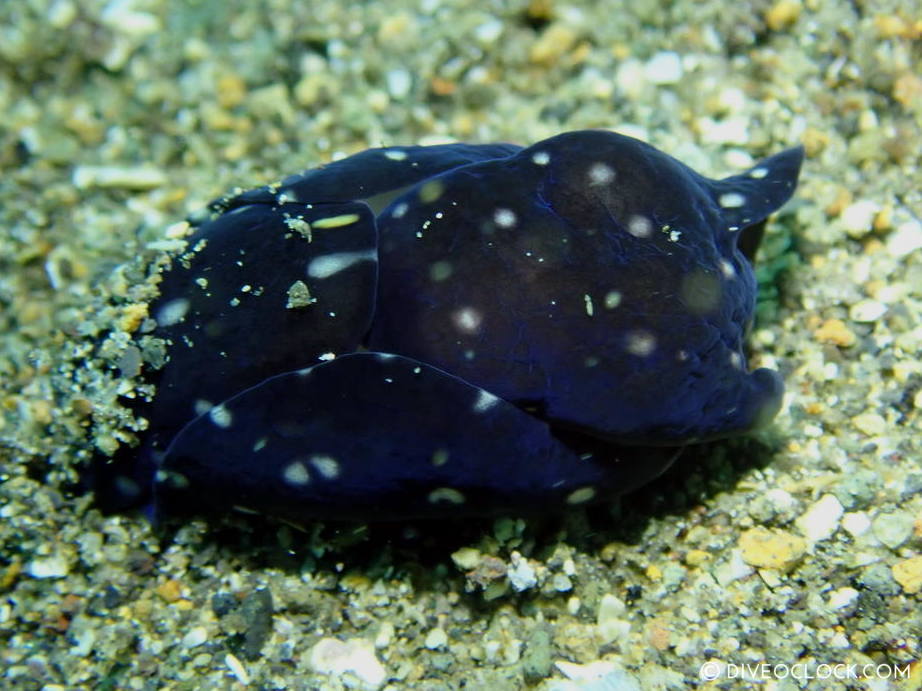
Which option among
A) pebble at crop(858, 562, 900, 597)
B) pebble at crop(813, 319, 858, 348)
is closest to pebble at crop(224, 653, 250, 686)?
pebble at crop(858, 562, 900, 597)

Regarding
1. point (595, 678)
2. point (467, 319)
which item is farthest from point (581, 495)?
point (467, 319)

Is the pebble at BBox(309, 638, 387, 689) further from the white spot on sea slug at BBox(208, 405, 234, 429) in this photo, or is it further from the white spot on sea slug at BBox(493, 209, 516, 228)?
the white spot on sea slug at BBox(493, 209, 516, 228)

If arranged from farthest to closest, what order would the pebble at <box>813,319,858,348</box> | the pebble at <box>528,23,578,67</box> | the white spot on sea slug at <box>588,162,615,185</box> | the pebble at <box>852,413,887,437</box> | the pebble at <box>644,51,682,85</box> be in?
the pebble at <box>528,23,578,67</box> → the pebble at <box>644,51,682,85</box> → the pebble at <box>813,319,858,348</box> → the pebble at <box>852,413,887,437</box> → the white spot on sea slug at <box>588,162,615,185</box>

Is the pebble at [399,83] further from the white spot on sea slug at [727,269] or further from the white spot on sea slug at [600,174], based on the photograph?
the white spot on sea slug at [727,269]

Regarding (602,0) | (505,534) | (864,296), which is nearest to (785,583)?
(505,534)

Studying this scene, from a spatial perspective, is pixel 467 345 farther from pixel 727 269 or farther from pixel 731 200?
pixel 731 200

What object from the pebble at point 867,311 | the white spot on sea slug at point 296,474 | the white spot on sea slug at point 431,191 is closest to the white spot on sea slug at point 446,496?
the white spot on sea slug at point 296,474

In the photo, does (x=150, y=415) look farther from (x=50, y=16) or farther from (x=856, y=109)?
(x=856, y=109)
